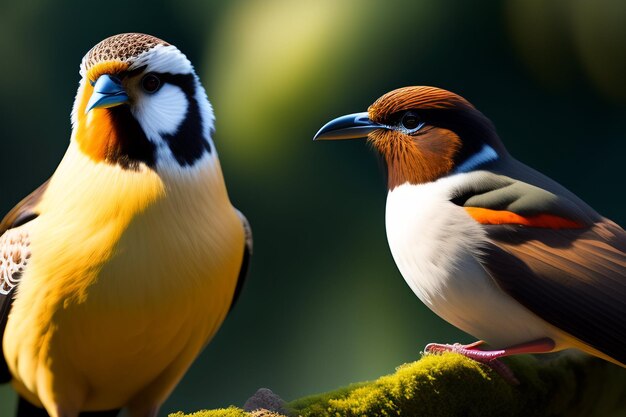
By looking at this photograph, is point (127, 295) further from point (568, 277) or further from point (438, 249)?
point (568, 277)

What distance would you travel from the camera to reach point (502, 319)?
306 centimetres

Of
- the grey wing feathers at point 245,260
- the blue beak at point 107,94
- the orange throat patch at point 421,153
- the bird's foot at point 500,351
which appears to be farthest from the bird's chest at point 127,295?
the bird's foot at point 500,351

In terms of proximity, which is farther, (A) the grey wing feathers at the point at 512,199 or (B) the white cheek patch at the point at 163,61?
(A) the grey wing feathers at the point at 512,199

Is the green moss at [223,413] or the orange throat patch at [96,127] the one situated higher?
the orange throat patch at [96,127]

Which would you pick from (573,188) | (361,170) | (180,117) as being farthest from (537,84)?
(180,117)

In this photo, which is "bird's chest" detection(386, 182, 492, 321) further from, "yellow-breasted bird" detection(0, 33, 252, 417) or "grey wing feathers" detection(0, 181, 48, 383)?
"grey wing feathers" detection(0, 181, 48, 383)

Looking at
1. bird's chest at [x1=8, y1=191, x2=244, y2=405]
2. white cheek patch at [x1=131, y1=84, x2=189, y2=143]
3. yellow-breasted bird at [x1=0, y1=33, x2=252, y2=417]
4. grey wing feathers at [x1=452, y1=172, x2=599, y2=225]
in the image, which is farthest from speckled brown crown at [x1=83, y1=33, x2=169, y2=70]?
grey wing feathers at [x1=452, y1=172, x2=599, y2=225]

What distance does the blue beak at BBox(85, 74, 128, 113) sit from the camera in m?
2.58

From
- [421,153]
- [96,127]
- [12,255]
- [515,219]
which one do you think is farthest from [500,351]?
[12,255]

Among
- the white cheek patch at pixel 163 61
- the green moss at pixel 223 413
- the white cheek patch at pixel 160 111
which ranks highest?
the white cheek patch at pixel 163 61

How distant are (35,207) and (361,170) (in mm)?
2735

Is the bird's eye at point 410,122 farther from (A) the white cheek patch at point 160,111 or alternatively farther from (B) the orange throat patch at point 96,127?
(B) the orange throat patch at point 96,127

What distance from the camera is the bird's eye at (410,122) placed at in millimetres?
3289

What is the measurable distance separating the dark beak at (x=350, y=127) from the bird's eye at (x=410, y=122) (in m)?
0.07
